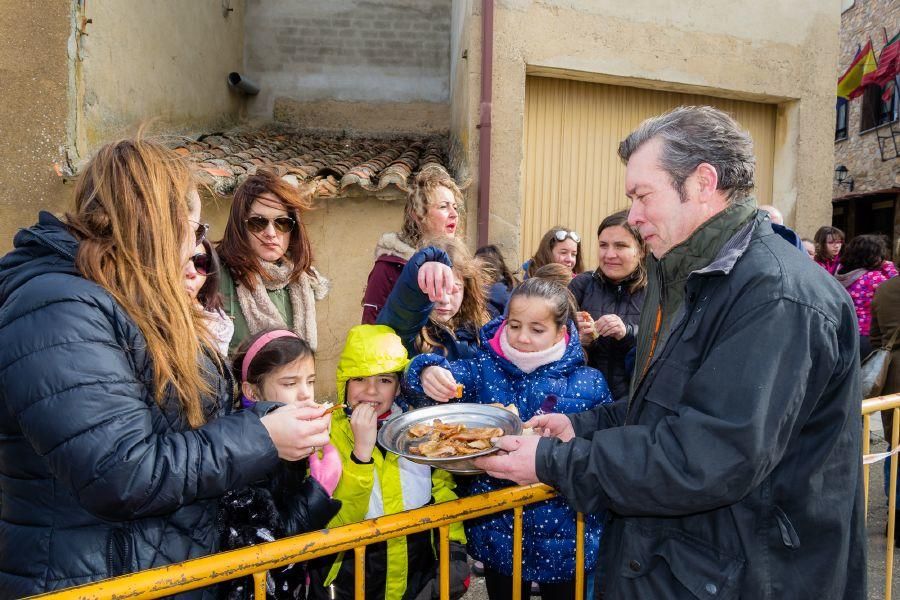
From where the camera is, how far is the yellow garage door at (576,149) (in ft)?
24.7

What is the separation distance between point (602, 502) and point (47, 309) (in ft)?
4.84

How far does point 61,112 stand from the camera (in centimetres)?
612

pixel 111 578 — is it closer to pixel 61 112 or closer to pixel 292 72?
pixel 61 112

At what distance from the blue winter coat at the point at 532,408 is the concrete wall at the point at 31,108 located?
521 cm

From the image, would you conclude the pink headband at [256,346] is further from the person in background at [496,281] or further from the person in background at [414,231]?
the person in background at [496,281]

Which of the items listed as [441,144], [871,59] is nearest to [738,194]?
[441,144]

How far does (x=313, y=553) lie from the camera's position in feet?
5.94

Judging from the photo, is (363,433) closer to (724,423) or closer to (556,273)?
(724,423)

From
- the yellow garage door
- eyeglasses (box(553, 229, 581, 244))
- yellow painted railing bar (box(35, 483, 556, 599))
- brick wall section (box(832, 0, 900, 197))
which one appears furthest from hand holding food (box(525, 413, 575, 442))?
brick wall section (box(832, 0, 900, 197))

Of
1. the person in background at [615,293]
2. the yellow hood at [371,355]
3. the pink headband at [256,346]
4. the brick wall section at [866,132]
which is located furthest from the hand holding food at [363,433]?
the brick wall section at [866,132]

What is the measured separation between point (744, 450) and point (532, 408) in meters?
1.32

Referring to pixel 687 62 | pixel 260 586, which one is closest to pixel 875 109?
pixel 687 62

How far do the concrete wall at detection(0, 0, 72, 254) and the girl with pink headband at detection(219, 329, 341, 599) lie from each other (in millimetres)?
4811

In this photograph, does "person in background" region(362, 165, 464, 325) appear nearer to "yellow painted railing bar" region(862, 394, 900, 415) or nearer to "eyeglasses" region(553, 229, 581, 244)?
"eyeglasses" region(553, 229, 581, 244)
